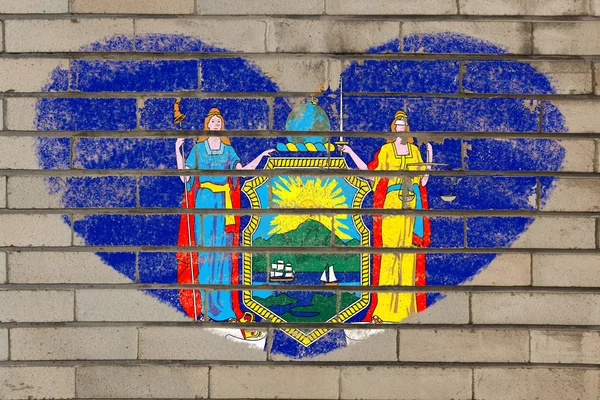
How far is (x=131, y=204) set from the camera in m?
4.78

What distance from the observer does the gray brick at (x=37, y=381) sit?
4.83 m

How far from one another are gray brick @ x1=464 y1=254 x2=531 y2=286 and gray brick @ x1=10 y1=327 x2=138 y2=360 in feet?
8.92

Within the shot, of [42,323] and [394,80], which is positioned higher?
[394,80]

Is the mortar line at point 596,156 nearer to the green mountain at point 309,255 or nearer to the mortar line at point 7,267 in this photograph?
the green mountain at point 309,255

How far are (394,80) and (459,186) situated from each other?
0.97 m

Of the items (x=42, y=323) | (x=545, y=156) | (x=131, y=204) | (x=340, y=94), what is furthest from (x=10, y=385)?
(x=545, y=156)

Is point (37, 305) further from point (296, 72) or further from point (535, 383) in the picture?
point (535, 383)

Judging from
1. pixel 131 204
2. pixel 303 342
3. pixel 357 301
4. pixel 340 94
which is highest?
pixel 340 94

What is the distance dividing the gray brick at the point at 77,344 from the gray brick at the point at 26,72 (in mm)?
1929

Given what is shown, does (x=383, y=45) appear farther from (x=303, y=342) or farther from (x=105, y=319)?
(x=105, y=319)

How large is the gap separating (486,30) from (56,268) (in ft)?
12.6

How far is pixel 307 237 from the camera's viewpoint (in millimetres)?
4812

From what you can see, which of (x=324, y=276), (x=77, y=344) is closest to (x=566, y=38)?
(x=324, y=276)

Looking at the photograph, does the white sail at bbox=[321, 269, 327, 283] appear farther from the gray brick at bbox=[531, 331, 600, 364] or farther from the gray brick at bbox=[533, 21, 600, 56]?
the gray brick at bbox=[533, 21, 600, 56]
